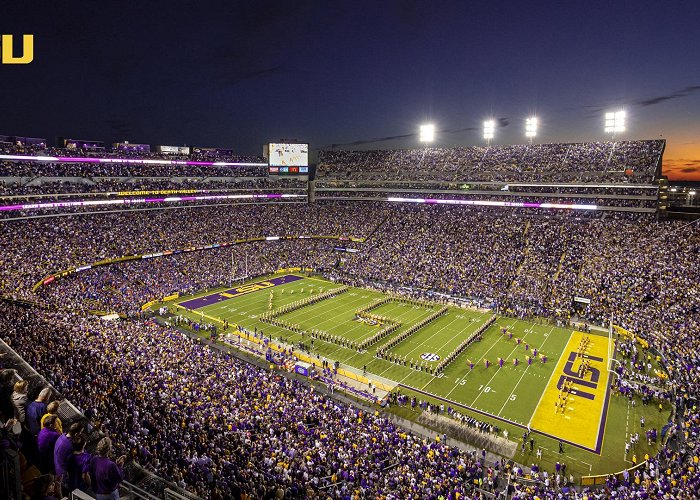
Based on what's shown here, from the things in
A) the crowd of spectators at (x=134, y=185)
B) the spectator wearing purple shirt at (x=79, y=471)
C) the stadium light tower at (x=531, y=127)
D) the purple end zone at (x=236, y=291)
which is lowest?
the purple end zone at (x=236, y=291)

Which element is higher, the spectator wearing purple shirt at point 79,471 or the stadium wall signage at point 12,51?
the stadium wall signage at point 12,51

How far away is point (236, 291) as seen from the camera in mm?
43656

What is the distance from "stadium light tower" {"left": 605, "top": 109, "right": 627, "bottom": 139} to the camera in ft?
160

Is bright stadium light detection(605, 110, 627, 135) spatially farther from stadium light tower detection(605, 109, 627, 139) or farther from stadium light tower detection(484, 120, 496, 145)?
stadium light tower detection(484, 120, 496, 145)

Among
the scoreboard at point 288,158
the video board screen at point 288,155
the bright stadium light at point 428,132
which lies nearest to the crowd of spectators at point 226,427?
the scoreboard at point 288,158

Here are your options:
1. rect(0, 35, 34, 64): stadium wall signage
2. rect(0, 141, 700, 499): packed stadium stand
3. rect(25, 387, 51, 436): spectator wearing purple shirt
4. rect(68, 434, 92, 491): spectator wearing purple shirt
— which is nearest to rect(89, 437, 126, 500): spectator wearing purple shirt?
rect(0, 141, 700, 499): packed stadium stand

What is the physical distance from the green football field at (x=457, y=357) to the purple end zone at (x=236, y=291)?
0.19m

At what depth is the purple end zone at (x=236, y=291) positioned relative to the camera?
38.8 meters

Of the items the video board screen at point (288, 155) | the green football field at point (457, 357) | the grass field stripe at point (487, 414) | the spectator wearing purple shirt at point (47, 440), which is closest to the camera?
the spectator wearing purple shirt at point (47, 440)

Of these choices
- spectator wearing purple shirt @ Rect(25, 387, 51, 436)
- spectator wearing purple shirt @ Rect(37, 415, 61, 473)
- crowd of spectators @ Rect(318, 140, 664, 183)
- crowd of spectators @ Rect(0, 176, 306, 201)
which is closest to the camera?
spectator wearing purple shirt @ Rect(37, 415, 61, 473)

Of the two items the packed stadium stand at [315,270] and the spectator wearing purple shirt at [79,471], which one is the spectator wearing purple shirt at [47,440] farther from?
the spectator wearing purple shirt at [79,471]

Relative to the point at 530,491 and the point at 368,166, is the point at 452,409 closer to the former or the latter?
the point at 530,491

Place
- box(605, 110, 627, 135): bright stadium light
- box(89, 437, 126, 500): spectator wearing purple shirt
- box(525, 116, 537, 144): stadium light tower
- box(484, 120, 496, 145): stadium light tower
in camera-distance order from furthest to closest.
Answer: box(484, 120, 496, 145): stadium light tower, box(525, 116, 537, 144): stadium light tower, box(605, 110, 627, 135): bright stadium light, box(89, 437, 126, 500): spectator wearing purple shirt

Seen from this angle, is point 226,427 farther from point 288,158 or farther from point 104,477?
point 288,158
